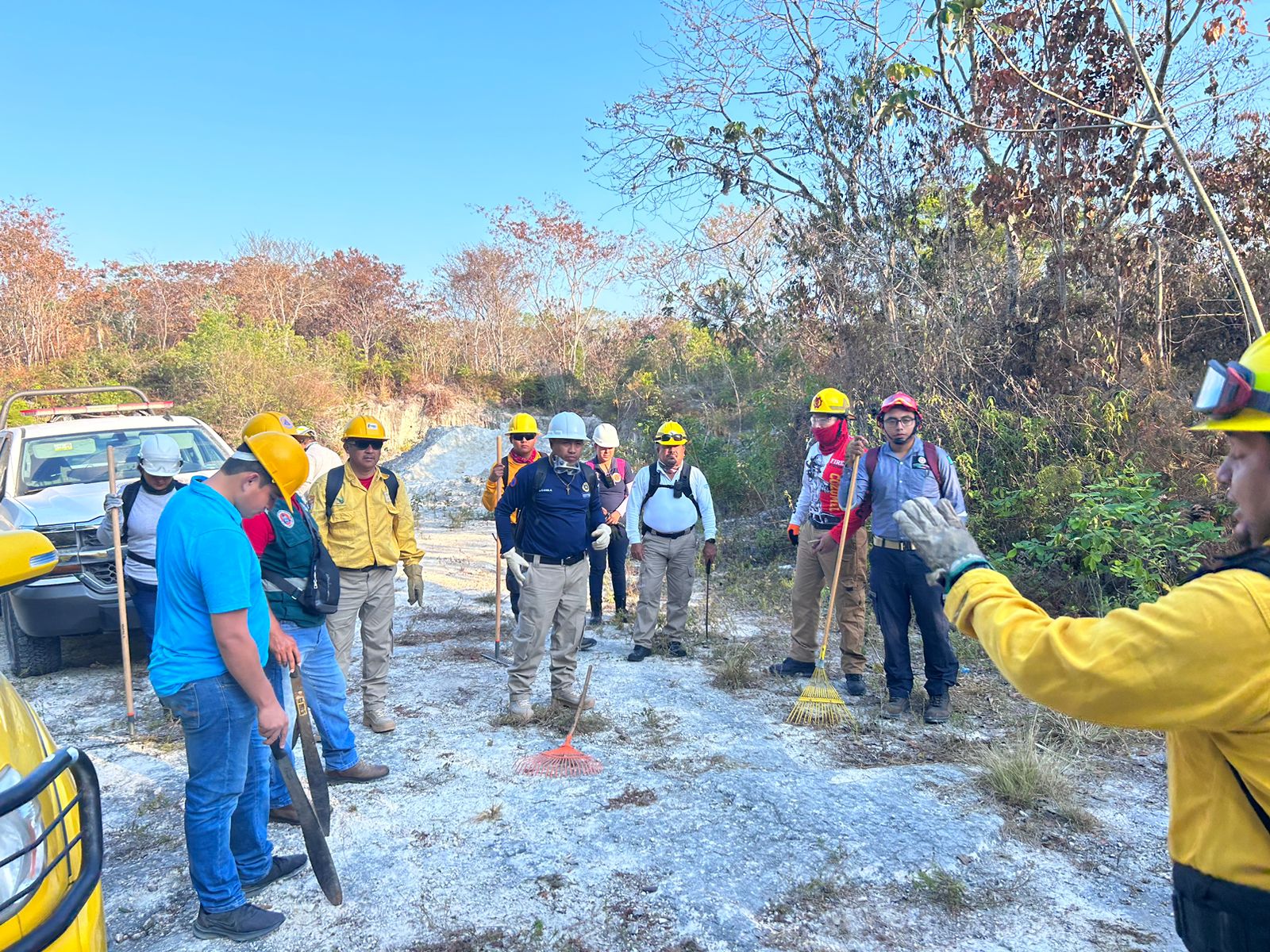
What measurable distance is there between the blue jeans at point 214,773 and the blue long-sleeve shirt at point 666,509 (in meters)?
3.78

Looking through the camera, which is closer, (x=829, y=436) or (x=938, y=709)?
(x=938, y=709)

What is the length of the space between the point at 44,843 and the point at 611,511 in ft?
18.0

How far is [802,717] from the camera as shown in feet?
15.7

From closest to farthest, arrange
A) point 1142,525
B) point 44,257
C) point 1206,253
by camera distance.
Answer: point 1142,525
point 1206,253
point 44,257

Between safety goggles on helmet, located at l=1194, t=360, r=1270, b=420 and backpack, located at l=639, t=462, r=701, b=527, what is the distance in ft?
16.1

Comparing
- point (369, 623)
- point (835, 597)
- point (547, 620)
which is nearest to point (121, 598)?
point (369, 623)

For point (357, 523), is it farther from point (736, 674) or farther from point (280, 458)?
point (736, 674)

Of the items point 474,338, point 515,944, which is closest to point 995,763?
point 515,944

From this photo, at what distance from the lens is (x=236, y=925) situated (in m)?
2.76

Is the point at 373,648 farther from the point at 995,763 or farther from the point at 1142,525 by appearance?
the point at 1142,525

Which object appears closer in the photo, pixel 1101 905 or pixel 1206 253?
pixel 1101 905

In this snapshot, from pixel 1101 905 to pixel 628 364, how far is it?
19.6m

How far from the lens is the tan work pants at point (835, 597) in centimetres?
531

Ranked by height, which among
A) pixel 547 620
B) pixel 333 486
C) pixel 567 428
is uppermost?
pixel 567 428
